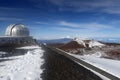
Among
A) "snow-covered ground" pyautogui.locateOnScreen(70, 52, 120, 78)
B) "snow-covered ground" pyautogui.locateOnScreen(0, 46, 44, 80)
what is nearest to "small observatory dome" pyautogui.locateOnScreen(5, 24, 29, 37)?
"snow-covered ground" pyautogui.locateOnScreen(70, 52, 120, 78)

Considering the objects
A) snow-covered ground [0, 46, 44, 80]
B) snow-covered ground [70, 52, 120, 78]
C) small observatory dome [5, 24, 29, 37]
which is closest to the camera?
snow-covered ground [0, 46, 44, 80]

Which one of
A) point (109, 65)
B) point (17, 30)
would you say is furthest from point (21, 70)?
point (17, 30)

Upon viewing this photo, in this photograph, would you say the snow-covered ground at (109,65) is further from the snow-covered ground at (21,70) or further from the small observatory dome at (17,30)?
the small observatory dome at (17,30)

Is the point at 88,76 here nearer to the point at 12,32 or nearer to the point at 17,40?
the point at 17,40

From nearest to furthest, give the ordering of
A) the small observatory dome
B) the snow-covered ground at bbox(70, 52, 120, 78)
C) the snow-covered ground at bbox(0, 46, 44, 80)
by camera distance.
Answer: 1. the snow-covered ground at bbox(0, 46, 44, 80)
2. the snow-covered ground at bbox(70, 52, 120, 78)
3. the small observatory dome

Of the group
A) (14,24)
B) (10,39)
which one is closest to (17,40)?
(10,39)

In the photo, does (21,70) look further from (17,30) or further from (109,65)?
→ (17,30)

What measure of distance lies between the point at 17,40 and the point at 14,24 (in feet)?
46.8

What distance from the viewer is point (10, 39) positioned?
7694 centimetres

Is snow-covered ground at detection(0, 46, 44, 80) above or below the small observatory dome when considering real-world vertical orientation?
below

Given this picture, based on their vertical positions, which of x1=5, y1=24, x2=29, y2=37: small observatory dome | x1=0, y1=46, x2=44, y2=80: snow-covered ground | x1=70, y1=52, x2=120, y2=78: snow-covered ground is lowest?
x1=0, y1=46, x2=44, y2=80: snow-covered ground

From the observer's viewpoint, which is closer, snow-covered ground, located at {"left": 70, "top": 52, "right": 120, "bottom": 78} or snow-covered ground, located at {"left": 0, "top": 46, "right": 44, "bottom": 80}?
snow-covered ground, located at {"left": 0, "top": 46, "right": 44, "bottom": 80}

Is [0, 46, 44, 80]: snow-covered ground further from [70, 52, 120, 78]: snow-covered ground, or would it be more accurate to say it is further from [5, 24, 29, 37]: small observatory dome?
[5, 24, 29, 37]: small observatory dome

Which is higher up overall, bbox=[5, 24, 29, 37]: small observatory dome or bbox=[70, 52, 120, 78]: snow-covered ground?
bbox=[5, 24, 29, 37]: small observatory dome
